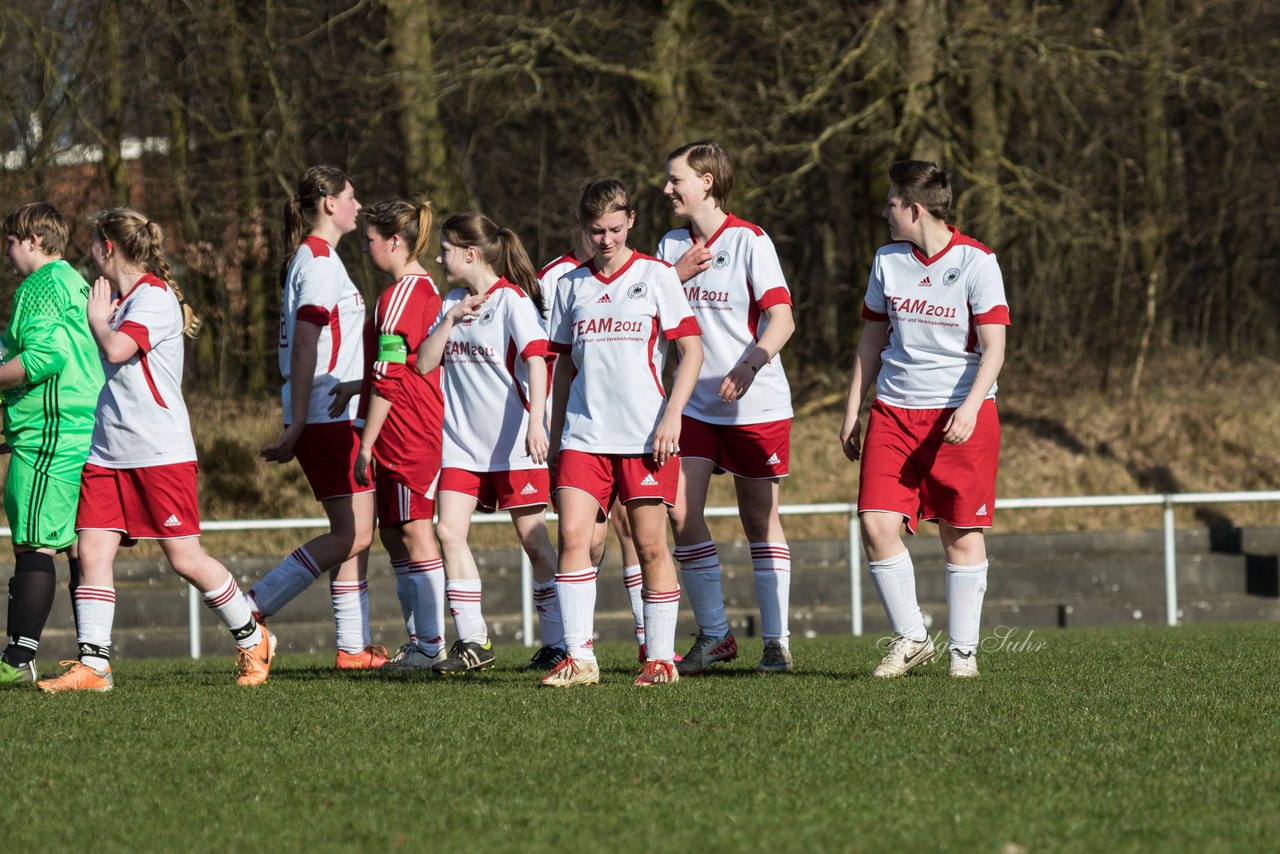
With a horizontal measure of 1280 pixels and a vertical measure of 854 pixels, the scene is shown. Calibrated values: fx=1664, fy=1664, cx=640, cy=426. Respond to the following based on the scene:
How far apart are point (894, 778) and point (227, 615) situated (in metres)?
3.48

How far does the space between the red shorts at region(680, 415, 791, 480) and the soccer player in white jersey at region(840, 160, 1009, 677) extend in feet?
1.22

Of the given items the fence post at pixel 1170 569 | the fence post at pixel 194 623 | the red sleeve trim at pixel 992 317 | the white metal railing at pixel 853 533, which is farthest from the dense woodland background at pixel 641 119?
the red sleeve trim at pixel 992 317

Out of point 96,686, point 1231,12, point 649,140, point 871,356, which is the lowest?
point 96,686

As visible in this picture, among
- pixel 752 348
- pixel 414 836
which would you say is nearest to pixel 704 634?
pixel 752 348

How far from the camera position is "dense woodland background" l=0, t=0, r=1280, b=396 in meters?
16.6

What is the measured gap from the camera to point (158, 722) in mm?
5594

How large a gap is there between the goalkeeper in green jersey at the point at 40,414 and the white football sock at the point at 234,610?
2.06 feet

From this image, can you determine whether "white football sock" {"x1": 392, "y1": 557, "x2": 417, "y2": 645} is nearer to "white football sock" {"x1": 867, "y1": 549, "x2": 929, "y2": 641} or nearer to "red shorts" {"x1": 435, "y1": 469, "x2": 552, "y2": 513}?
"red shorts" {"x1": 435, "y1": 469, "x2": 552, "y2": 513}

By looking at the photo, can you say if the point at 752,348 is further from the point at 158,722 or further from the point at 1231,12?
the point at 1231,12

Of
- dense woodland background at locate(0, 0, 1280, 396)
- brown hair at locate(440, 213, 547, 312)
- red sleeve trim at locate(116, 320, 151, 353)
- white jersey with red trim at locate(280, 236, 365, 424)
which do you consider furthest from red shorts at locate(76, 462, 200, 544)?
dense woodland background at locate(0, 0, 1280, 396)

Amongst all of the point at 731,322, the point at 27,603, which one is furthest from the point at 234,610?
the point at 731,322

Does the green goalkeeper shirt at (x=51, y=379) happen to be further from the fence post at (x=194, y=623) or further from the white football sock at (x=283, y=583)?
the fence post at (x=194, y=623)

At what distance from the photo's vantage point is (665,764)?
455 cm

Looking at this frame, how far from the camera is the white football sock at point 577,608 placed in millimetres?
6281
